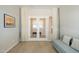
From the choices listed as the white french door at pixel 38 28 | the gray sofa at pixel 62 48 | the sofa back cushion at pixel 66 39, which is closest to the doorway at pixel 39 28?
the white french door at pixel 38 28

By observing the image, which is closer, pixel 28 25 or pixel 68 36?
pixel 28 25

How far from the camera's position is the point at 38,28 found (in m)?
3.14

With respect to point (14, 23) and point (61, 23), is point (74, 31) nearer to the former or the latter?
point (61, 23)

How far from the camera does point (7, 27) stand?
324cm

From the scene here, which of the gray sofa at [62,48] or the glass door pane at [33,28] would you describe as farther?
the glass door pane at [33,28]

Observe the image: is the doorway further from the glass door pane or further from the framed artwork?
the framed artwork

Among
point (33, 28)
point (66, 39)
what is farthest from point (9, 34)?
point (66, 39)

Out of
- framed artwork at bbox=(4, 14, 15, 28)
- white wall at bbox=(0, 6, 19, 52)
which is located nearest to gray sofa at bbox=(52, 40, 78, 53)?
white wall at bbox=(0, 6, 19, 52)

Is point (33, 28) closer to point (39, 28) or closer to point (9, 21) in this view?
point (39, 28)

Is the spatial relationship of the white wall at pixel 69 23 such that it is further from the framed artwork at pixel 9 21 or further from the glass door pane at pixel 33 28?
the framed artwork at pixel 9 21

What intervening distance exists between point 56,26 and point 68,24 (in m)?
0.36

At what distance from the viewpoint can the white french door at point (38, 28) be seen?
123 inches

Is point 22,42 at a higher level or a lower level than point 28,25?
lower
